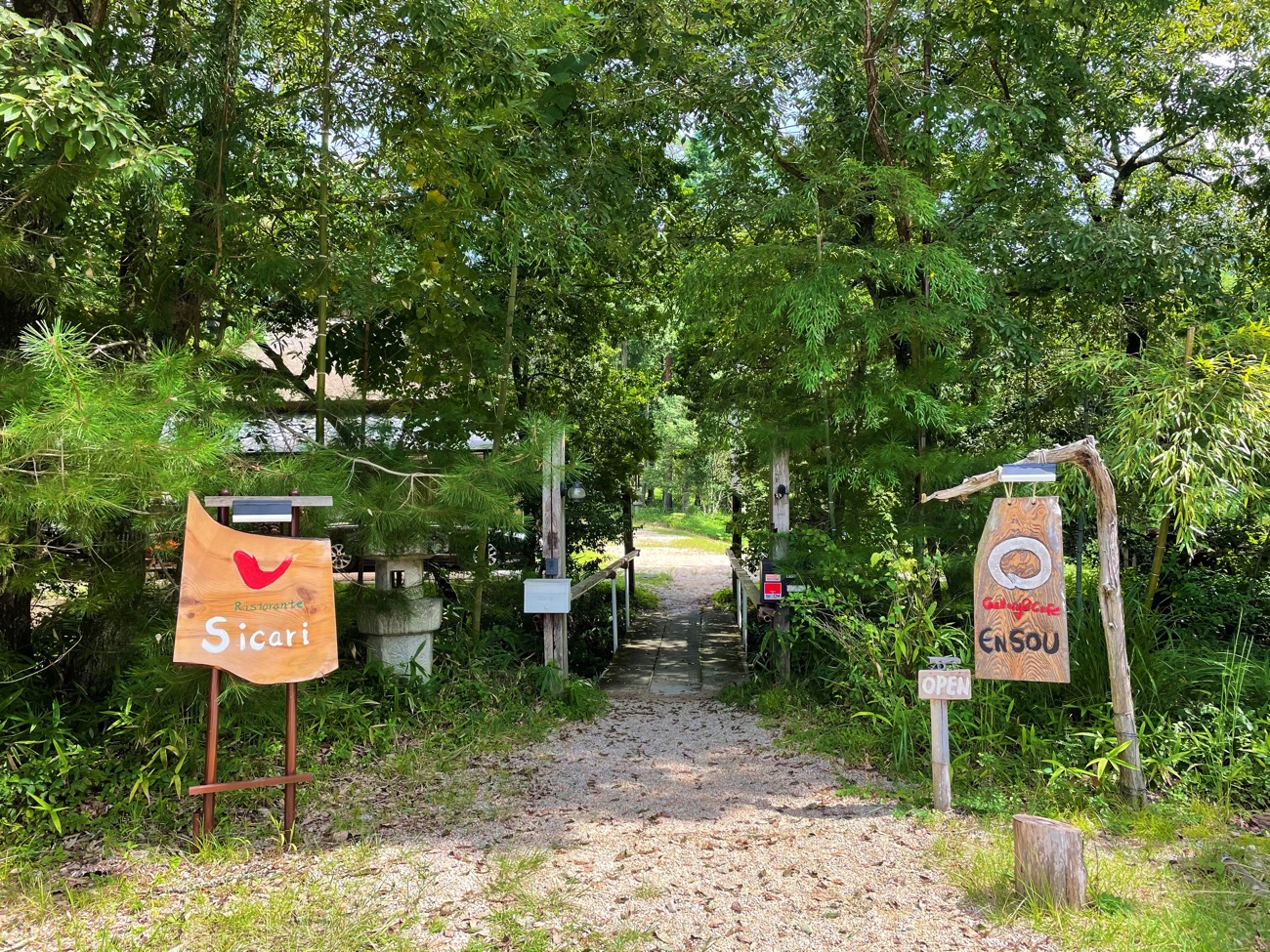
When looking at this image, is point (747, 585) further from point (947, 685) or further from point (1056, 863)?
point (1056, 863)

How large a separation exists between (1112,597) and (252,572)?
3.91m

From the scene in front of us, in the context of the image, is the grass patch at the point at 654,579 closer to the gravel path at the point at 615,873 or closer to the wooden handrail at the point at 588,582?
the wooden handrail at the point at 588,582

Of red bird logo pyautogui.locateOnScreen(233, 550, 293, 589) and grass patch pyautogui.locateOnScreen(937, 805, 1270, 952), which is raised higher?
red bird logo pyautogui.locateOnScreen(233, 550, 293, 589)

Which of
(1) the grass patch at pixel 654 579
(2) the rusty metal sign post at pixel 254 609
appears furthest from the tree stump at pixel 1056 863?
(1) the grass patch at pixel 654 579

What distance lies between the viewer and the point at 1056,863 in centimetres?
279

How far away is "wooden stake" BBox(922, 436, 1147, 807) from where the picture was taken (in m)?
3.67

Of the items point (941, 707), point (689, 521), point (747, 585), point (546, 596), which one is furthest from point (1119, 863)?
point (689, 521)

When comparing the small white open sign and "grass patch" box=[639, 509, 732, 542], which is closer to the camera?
the small white open sign

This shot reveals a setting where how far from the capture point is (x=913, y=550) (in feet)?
17.5

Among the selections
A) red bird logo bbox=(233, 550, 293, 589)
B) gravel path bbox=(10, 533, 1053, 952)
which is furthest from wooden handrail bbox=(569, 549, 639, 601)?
red bird logo bbox=(233, 550, 293, 589)

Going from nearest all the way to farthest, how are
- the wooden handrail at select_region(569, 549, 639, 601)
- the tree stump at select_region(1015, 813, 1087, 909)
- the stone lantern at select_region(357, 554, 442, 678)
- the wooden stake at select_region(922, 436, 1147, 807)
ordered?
the tree stump at select_region(1015, 813, 1087, 909) → the wooden stake at select_region(922, 436, 1147, 807) → the stone lantern at select_region(357, 554, 442, 678) → the wooden handrail at select_region(569, 549, 639, 601)

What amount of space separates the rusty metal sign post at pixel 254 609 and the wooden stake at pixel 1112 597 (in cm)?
321

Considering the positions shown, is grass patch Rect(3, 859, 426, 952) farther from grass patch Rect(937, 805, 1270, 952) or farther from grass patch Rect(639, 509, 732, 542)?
grass patch Rect(639, 509, 732, 542)

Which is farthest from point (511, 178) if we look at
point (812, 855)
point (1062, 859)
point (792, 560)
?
point (1062, 859)
